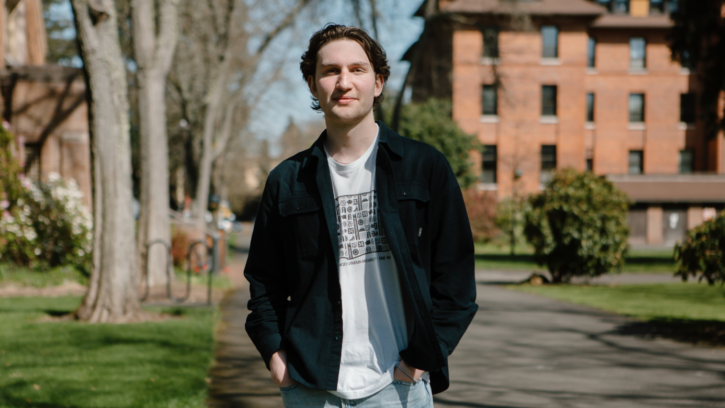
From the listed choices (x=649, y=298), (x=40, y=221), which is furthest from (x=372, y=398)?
(x=40, y=221)

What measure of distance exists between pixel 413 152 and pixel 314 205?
40 cm

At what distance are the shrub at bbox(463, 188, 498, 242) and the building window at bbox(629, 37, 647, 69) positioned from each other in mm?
15153

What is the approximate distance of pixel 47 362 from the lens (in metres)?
6.55

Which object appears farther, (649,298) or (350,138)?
A: (649,298)

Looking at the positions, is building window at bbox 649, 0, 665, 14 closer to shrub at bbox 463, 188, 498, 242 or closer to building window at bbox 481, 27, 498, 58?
shrub at bbox 463, 188, 498, 242

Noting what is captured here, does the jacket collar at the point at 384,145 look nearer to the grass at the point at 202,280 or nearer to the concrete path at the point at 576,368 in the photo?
the concrete path at the point at 576,368

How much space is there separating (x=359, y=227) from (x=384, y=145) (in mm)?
302

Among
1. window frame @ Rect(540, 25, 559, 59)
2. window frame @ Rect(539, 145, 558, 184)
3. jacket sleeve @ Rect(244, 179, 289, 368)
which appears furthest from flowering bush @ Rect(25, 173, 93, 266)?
window frame @ Rect(540, 25, 559, 59)

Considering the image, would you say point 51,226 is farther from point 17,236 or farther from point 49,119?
point 49,119

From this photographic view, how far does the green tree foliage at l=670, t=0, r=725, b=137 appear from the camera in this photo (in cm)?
2291

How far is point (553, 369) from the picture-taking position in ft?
23.5

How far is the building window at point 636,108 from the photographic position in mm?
44562

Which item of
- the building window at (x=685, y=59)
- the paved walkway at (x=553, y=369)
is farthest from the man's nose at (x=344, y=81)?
the building window at (x=685, y=59)

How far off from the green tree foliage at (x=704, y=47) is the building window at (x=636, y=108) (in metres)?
21.1
